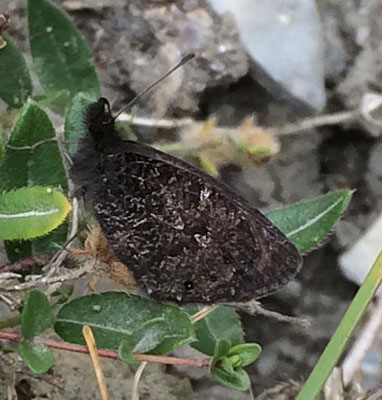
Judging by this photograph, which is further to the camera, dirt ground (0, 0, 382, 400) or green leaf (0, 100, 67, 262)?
dirt ground (0, 0, 382, 400)

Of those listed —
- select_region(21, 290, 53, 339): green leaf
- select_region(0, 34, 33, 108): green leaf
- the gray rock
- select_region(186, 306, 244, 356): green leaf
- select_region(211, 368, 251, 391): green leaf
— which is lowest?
select_region(186, 306, 244, 356): green leaf

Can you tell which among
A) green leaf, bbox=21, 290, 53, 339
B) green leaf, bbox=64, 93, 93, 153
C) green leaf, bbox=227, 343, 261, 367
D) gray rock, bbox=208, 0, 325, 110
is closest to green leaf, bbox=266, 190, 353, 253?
green leaf, bbox=227, 343, 261, 367

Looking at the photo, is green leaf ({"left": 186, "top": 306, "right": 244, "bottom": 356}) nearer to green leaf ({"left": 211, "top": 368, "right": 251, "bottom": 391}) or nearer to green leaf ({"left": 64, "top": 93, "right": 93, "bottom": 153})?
green leaf ({"left": 211, "top": 368, "right": 251, "bottom": 391})

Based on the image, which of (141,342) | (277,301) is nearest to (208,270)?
(141,342)

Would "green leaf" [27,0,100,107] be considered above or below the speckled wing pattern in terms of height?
above

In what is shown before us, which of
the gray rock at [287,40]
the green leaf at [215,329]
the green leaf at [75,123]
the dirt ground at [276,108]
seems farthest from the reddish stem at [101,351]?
the gray rock at [287,40]

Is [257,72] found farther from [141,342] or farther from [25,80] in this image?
[141,342]
